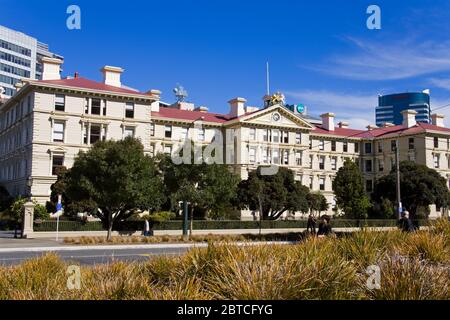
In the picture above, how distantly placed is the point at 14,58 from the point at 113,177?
12266 centimetres

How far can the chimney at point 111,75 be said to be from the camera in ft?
210

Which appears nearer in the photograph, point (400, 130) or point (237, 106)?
point (237, 106)

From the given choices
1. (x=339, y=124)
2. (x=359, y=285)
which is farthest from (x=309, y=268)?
(x=339, y=124)

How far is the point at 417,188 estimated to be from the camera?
217ft

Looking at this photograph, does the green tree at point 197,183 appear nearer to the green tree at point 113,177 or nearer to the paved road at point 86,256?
the green tree at point 113,177

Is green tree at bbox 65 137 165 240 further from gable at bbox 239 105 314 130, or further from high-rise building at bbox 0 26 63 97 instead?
high-rise building at bbox 0 26 63 97

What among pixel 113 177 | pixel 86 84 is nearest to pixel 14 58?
pixel 86 84

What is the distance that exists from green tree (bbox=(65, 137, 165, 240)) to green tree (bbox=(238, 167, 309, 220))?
21528mm

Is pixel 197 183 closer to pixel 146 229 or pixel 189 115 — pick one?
pixel 146 229

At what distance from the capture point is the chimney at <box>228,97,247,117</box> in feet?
258

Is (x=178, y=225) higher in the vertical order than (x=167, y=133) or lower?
lower

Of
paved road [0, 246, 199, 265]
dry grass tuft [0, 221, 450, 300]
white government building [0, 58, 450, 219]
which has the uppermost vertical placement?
white government building [0, 58, 450, 219]

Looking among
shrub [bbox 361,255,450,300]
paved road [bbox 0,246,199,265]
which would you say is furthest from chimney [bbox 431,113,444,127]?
shrub [bbox 361,255,450,300]

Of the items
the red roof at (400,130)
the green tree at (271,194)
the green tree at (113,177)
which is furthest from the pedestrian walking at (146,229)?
the red roof at (400,130)
